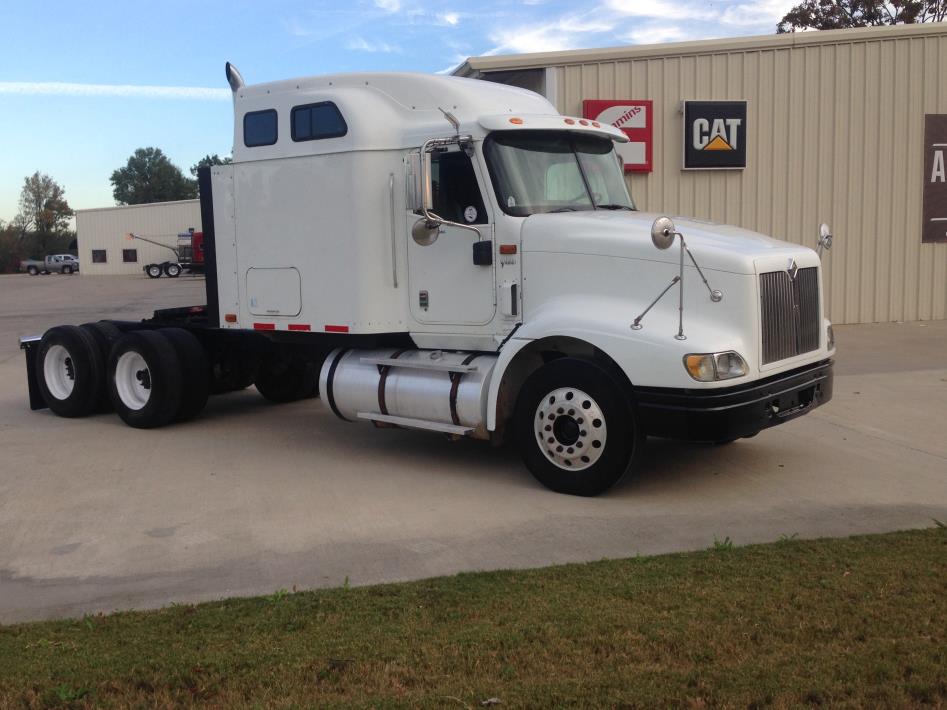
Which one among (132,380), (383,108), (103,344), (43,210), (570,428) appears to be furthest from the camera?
(43,210)

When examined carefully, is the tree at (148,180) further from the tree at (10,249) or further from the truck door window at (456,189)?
the truck door window at (456,189)

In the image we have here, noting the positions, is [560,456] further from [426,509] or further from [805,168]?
[805,168]

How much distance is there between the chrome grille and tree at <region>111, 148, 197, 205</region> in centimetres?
11785

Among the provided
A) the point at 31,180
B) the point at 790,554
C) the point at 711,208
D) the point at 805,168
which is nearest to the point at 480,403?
the point at 790,554

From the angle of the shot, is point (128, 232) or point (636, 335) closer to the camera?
point (636, 335)

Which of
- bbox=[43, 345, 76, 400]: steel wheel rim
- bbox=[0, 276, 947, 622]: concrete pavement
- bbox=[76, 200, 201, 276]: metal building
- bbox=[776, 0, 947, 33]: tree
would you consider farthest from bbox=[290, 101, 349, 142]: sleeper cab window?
bbox=[76, 200, 201, 276]: metal building

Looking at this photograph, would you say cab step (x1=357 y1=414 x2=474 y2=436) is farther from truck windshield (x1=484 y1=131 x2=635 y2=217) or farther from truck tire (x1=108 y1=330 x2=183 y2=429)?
truck tire (x1=108 y1=330 x2=183 y2=429)

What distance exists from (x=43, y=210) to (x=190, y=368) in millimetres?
107308

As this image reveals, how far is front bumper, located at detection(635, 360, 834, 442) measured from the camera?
6.52 metres

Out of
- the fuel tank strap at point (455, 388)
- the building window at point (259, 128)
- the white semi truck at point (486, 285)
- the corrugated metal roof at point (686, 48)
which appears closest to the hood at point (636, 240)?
the white semi truck at point (486, 285)

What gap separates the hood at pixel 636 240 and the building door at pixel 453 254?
1.58ft

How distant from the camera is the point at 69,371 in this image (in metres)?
11.0

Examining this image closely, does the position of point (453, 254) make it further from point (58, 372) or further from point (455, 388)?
point (58, 372)

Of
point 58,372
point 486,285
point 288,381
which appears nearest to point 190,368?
point 288,381
